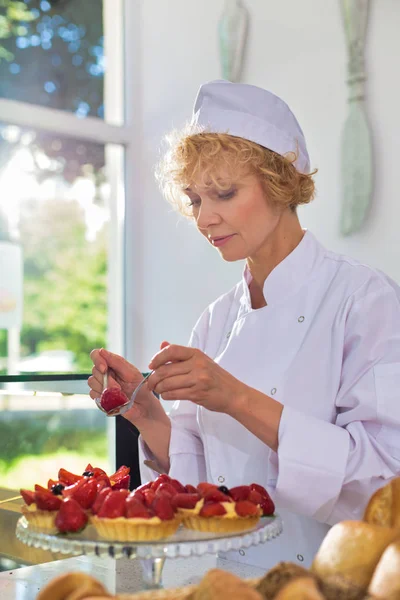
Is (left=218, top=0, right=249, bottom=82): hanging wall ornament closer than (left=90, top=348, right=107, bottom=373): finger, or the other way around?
(left=90, top=348, right=107, bottom=373): finger

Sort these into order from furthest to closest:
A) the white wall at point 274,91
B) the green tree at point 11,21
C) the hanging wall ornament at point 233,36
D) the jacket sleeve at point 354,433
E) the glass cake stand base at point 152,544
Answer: the green tree at point 11,21
the hanging wall ornament at point 233,36
the white wall at point 274,91
the jacket sleeve at point 354,433
the glass cake stand base at point 152,544

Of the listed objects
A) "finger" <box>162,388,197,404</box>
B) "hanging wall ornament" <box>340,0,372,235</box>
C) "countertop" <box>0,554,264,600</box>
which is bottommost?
"countertop" <box>0,554,264,600</box>

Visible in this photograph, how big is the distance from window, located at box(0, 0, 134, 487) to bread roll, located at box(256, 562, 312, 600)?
338 cm

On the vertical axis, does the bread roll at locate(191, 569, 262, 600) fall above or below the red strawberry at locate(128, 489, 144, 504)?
above

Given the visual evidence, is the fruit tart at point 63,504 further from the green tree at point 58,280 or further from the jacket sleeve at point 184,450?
the green tree at point 58,280

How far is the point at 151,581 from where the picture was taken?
888mm

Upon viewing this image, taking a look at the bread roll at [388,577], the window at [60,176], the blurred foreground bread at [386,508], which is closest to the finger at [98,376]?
the blurred foreground bread at [386,508]

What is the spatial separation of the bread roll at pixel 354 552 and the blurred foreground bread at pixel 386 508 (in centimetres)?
7

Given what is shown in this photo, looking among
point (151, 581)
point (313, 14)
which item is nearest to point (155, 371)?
point (151, 581)

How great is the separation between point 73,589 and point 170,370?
514 mm

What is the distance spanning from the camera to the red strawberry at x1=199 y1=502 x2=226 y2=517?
90cm

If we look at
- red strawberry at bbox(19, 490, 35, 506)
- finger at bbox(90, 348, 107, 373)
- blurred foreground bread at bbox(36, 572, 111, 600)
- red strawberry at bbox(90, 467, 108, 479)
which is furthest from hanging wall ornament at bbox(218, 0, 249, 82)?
blurred foreground bread at bbox(36, 572, 111, 600)

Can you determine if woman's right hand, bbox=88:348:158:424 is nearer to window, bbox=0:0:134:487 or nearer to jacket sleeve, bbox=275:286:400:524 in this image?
jacket sleeve, bbox=275:286:400:524

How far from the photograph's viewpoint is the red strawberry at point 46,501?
924 millimetres
